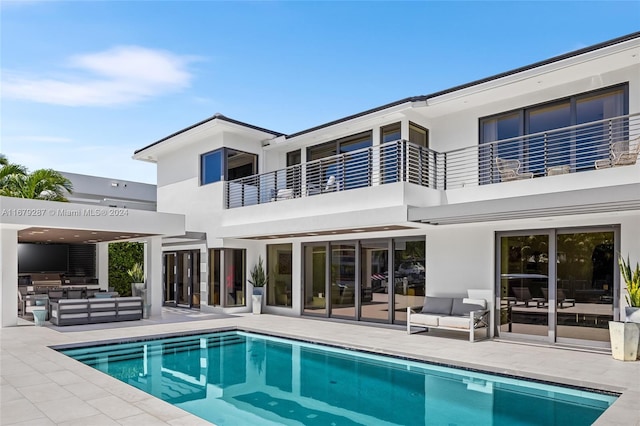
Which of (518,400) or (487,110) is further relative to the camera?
(487,110)

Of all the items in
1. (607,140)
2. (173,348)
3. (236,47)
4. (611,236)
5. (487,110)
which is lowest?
(173,348)

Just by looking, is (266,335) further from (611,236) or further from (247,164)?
(611,236)

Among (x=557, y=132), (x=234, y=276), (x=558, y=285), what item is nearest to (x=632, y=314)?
(x=558, y=285)

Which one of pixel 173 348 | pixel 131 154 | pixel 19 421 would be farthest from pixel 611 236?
pixel 131 154

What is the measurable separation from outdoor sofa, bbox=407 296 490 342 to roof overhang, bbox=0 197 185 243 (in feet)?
28.2

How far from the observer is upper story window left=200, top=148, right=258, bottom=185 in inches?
738

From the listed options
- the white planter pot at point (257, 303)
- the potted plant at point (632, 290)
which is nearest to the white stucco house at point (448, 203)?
the potted plant at point (632, 290)

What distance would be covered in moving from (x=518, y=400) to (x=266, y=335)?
7805 mm

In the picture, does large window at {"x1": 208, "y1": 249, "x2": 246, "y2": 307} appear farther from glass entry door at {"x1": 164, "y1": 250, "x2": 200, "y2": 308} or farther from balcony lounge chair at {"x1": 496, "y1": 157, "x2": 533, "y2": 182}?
balcony lounge chair at {"x1": 496, "y1": 157, "x2": 533, "y2": 182}

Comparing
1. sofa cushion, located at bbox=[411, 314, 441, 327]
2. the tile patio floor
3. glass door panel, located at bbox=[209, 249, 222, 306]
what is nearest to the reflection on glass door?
glass door panel, located at bbox=[209, 249, 222, 306]

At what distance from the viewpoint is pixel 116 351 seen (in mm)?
12086

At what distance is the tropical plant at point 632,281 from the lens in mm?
10156

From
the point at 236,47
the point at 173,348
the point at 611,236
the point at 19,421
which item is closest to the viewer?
the point at 19,421

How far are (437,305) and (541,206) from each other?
454 centimetres
